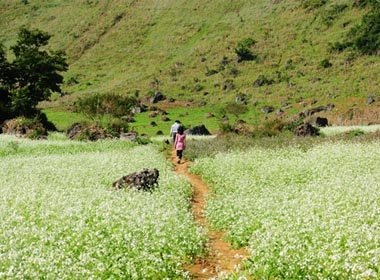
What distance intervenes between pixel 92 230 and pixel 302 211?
20.6 ft

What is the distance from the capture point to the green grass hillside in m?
83.8

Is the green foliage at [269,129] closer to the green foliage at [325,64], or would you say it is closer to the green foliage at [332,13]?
the green foliage at [325,64]

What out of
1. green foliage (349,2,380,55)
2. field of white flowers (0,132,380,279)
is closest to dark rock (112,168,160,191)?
field of white flowers (0,132,380,279)

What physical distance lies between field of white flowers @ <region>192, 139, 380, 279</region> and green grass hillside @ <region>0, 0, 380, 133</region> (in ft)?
129

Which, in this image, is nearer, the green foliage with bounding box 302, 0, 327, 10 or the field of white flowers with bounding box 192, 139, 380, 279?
the field of white flowers with bounding box 192, 139, 380, 279

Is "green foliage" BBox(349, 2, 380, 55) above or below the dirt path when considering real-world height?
above

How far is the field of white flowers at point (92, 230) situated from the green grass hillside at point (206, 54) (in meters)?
47.1

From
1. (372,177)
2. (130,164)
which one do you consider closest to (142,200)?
(372,177)

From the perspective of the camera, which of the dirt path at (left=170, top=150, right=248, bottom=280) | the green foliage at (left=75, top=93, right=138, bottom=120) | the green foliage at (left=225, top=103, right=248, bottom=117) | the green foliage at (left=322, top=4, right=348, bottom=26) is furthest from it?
the green foliage at (left=322, top=4, right=348, bottom=26)

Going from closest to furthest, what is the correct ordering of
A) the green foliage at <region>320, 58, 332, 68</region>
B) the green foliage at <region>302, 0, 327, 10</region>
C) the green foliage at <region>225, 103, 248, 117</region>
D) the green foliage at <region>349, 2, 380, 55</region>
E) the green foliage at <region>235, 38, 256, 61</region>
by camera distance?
1. the green foliage at <region>225, 103, 248, 117</region>
2. the green foliage at <region>349, 2, 380, 55</region>
3. the green foliage at <region>320, 58, 332, 68</region>
4. the green foliage at <region>235, 38, 256, 61</region>
5. the green foliage at <region>302, 0, 327, 10</region>

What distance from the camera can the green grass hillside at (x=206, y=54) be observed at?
83.8m

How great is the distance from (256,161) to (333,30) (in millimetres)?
90809

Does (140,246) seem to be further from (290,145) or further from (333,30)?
(333,30)

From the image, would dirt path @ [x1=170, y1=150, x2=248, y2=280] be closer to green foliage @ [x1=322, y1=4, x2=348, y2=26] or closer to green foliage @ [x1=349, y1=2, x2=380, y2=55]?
green foliage @ [x1=349, y1=2, x2=380, y2=55]
